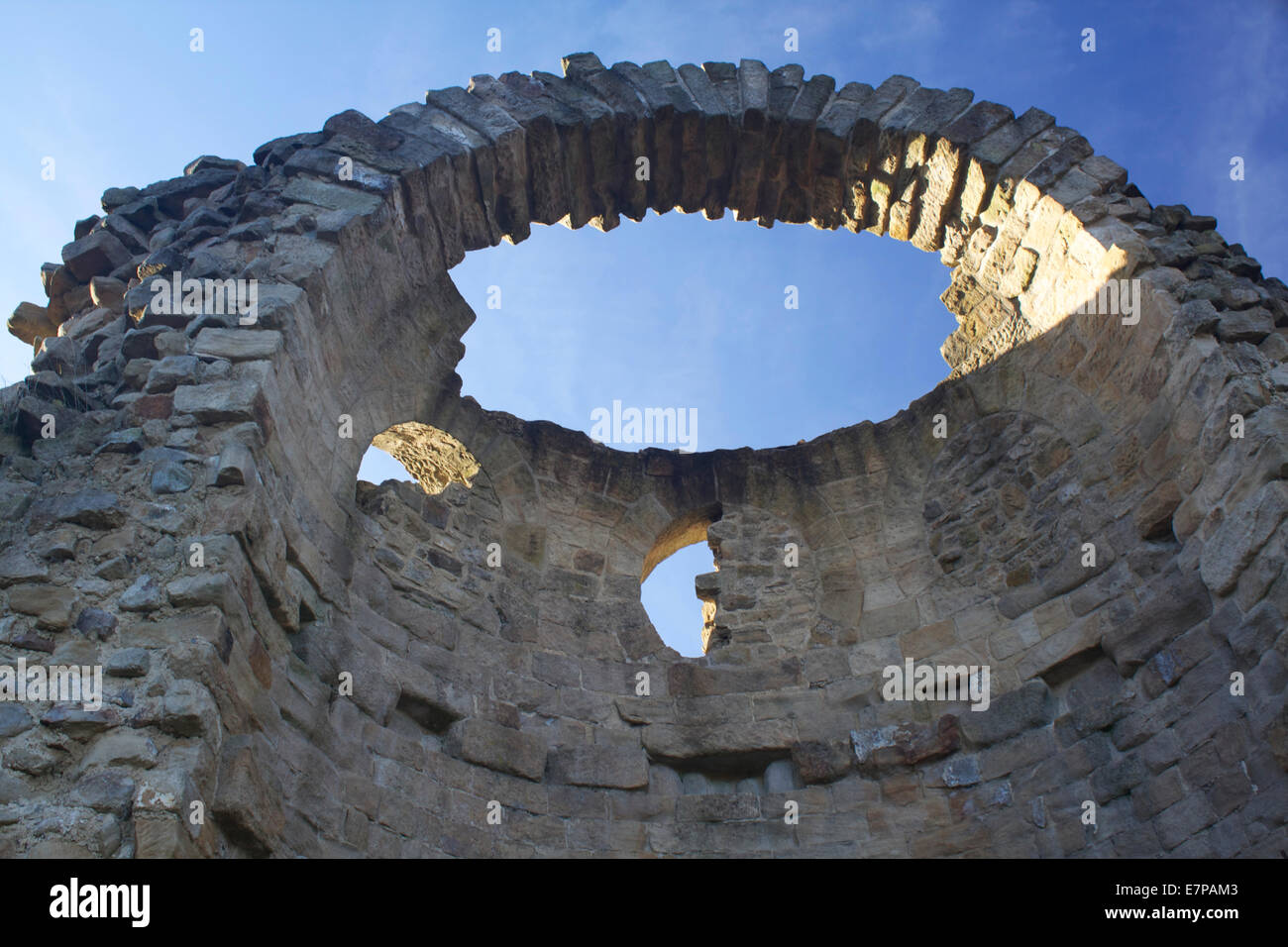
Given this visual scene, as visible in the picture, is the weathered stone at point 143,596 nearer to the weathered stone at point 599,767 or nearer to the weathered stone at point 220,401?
the weathered stone at point 220,401

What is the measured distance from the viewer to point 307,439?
5859 mm

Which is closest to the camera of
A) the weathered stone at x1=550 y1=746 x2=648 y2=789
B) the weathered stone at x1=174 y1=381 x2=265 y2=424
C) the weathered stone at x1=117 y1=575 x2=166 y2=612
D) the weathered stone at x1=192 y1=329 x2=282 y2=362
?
the weathered stone at x1=117 y1=575 x2=166 y2=612

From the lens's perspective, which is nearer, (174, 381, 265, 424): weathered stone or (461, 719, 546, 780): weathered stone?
(174, 381, 265, 424): weathered stone

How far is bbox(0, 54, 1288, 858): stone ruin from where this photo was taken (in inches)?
181

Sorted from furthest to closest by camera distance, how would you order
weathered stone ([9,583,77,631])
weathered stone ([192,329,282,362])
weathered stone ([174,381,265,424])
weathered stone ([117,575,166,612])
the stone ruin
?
weathered stone ([192,329,282,362]) → weathered stone ([174,381,265,424]) → the stone ruin → weathered stone ([117,575,166,612]) → weathered stone ([9,583,77,631])

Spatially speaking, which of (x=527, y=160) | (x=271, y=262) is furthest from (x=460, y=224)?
(x=271, y=262)

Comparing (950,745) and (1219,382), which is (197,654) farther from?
(1219,382)

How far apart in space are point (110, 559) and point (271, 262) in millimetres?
2053

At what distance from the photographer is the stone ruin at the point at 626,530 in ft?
15.1

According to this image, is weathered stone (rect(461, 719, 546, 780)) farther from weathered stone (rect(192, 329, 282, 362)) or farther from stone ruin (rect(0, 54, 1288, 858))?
weathered stone (rect(192, 329, 282, 362))

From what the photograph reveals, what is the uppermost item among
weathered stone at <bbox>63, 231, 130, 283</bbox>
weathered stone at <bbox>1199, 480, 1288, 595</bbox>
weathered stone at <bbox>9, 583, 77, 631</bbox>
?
weathered stone at <bbox>63, 231, 130, 283</bbox>

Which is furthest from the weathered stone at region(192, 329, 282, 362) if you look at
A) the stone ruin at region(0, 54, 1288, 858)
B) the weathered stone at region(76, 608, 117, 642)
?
the weathered stone at region(76, 608, 117, 642)

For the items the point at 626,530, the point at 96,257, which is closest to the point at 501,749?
the point at 626,530

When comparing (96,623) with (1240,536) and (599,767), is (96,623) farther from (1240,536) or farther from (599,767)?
(1240,536)
